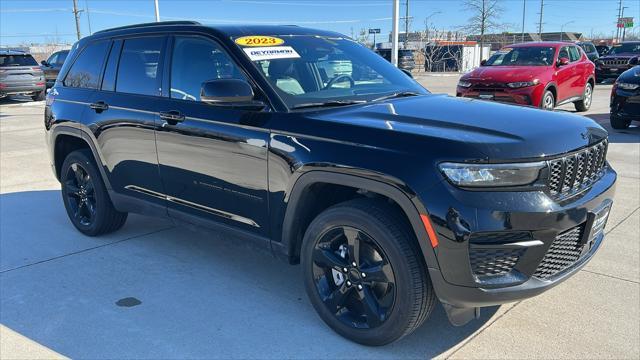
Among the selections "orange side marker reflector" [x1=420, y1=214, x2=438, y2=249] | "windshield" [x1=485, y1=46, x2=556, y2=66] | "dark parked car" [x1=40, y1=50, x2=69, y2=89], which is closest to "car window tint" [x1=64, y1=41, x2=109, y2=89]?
"orange side marker reflector" [x1=420, y1=214, x2=438, y2=249]

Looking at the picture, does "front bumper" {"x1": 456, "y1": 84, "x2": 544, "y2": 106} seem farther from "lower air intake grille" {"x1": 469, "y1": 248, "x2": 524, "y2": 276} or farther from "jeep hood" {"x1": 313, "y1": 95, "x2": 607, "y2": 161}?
"lower air intake grille" {"x1": 469, "y1": 248, "x2": 524, "y2": 276}

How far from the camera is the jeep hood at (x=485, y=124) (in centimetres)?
267

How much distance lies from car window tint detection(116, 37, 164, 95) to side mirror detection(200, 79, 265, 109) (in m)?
0.94

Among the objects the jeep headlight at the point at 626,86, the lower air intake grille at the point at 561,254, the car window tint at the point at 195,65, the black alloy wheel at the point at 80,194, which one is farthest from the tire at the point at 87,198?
the jeep headlight at the point at 626,86

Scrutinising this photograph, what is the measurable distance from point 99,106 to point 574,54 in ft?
39.8

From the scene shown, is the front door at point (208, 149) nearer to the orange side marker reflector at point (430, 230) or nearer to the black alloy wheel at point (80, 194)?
the orange side marker reflector at point (430, 230)

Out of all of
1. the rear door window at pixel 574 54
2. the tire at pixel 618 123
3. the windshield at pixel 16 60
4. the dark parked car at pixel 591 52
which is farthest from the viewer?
the dark parked car at pixel 591 52

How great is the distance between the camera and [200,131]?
371cm

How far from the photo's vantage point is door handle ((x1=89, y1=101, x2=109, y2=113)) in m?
4.52

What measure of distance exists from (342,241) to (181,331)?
113 centimetres

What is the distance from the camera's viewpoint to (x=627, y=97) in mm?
9828

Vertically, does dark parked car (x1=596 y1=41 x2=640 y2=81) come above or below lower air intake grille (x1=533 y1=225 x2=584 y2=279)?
below

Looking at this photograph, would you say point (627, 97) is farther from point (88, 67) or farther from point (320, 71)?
point (88, 67)

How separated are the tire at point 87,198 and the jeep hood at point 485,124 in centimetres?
255
